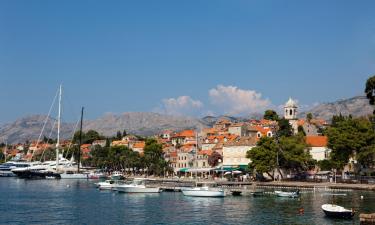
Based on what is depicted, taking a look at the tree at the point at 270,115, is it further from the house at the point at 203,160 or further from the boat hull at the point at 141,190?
the boat hull at the point at 141,190

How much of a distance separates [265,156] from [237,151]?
24697mm

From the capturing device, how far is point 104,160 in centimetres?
17862

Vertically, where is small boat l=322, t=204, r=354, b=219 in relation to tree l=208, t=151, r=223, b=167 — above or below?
below

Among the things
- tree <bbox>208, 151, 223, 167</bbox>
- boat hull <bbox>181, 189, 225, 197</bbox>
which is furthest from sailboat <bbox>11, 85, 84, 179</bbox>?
boat hull <bbox>181, 189, 225, 197</bbox>

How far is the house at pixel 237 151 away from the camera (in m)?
125

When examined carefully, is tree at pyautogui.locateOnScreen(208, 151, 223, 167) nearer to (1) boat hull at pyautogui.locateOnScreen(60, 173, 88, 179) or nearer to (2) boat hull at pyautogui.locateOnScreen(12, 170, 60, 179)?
(1) boat hull at pyautogui.locateOnScreen(60, 173, 88, 179)

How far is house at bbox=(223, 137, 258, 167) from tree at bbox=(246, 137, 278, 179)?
20069mm

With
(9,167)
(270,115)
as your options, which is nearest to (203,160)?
(270,115)

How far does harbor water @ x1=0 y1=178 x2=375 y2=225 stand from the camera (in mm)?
55312

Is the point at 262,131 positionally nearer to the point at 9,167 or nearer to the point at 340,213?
the point at 340,213

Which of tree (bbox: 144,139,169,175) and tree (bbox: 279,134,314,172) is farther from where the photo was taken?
tree (bbox: 144,139,169,175)

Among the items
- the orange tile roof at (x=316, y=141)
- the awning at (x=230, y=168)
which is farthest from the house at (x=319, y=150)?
the awning at (x=230, y=168)

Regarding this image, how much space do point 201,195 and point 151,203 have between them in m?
11.5

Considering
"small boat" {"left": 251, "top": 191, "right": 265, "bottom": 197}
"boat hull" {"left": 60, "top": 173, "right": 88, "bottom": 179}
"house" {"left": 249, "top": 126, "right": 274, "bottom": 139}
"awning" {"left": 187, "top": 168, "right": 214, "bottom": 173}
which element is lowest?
"small boat" {"left": 251, "top": 191, "right": 265, "bottom": 197}
